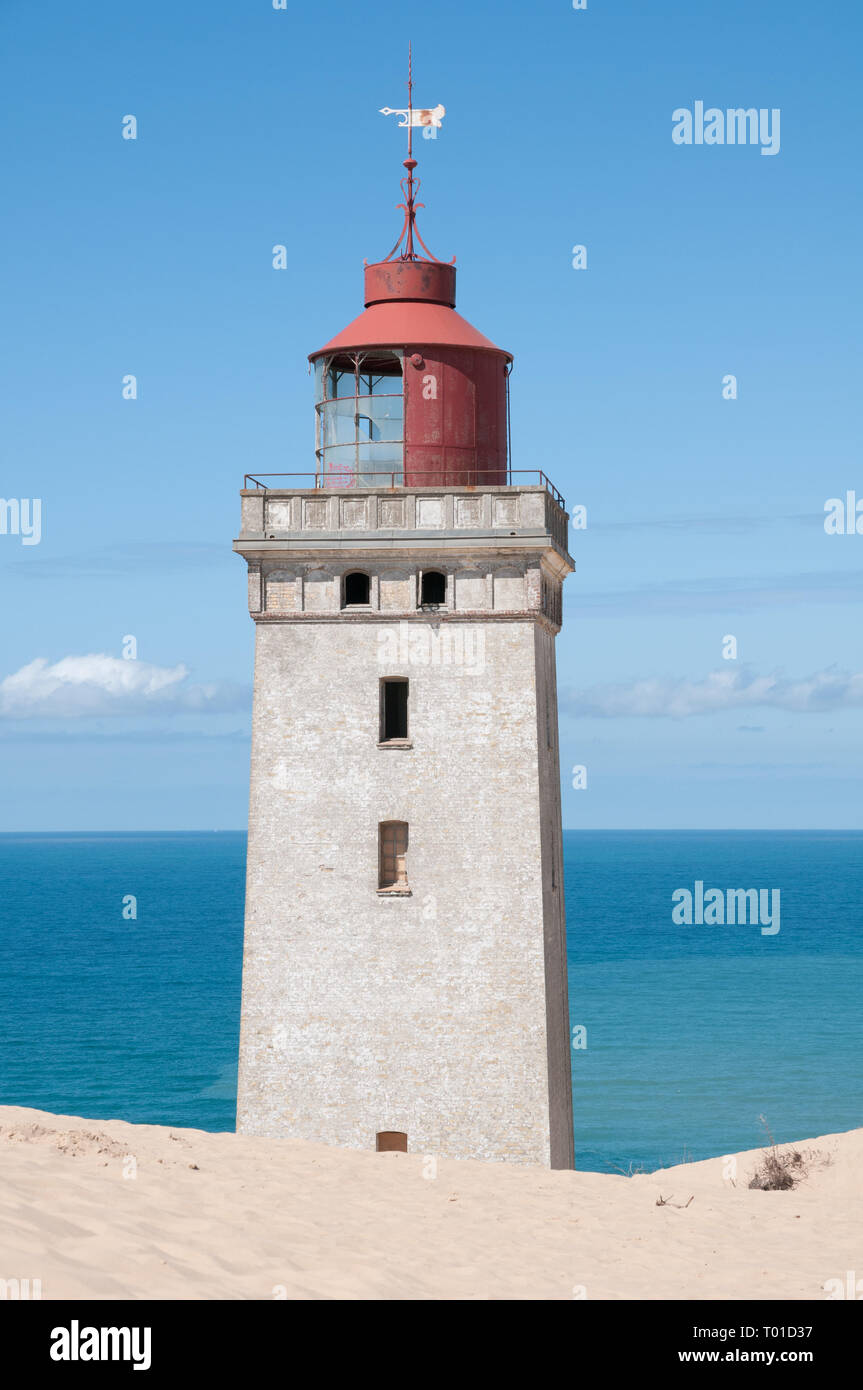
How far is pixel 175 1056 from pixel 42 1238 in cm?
5409

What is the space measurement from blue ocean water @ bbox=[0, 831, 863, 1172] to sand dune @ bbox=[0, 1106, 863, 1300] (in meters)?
27.5

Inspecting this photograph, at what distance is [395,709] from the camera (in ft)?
86.0

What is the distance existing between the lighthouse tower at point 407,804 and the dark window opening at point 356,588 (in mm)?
37

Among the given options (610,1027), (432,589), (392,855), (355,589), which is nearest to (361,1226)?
(392,855)

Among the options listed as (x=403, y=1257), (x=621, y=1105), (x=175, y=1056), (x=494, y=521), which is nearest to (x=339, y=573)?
(x=494, y=521)

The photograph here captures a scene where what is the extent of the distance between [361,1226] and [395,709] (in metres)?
12.4

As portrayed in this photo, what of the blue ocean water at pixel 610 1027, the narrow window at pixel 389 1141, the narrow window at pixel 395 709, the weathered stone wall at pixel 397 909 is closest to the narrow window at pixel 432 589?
the weathered stone wall at pixel 397 909

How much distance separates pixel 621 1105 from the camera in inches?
2170

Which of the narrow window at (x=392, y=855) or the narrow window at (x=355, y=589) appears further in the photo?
the narrow window at (x=355, y=589)

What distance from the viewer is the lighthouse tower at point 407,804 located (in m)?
25.0

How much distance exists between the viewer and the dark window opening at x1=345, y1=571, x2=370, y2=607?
2625 centimetres

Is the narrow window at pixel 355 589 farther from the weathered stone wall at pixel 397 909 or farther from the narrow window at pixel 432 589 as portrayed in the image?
the narrow window at pixel 432 589

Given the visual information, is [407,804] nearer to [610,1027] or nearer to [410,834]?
[410,834]
